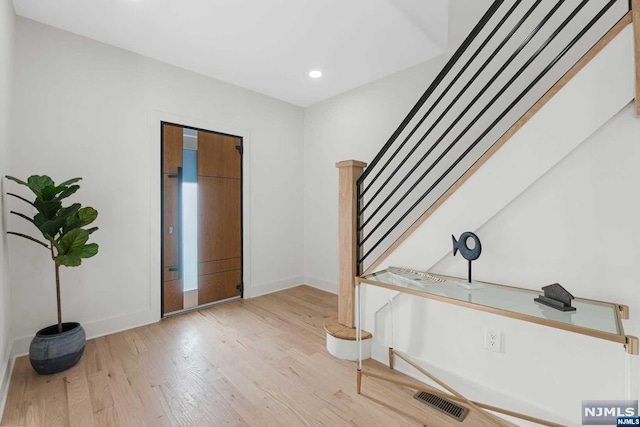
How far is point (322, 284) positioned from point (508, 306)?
293cm

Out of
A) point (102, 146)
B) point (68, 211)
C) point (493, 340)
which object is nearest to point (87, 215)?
point (68, 211)

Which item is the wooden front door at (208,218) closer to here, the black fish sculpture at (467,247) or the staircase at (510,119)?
the staircase at (510,119)

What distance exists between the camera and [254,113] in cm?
373

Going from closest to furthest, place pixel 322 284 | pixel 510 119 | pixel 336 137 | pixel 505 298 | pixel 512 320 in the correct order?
pixel 505 298 → pixel 512 320 → pixel 510 119 → pixel 336 137 → pixel 322 284

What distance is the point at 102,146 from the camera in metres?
2.60

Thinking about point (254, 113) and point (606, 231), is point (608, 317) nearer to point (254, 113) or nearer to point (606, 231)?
point (606, 231)

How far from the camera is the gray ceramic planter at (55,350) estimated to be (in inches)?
76.4

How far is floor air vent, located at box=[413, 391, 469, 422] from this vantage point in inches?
64.1

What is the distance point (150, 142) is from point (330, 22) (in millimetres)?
2088

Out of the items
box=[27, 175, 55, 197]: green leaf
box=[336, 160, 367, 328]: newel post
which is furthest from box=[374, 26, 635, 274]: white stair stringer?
box=[27, 175, 55, 197]: green leaf

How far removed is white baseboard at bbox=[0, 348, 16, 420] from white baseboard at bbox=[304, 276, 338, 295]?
9.86ft

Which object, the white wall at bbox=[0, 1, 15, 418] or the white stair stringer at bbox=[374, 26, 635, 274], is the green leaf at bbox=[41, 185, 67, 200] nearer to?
the white wall at bbox=[0, 1, 15, 418]

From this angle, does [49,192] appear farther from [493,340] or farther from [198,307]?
[493,340]

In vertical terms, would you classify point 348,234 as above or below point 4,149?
below
